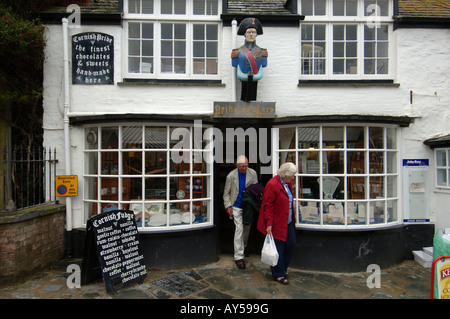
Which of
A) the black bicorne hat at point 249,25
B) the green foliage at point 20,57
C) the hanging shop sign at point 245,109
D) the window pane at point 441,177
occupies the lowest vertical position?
the window pane at point 441,177

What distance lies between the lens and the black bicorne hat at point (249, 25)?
17.9 feet

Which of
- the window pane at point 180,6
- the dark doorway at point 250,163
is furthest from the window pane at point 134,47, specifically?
the dark doorway at point 250,163

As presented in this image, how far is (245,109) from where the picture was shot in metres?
5.63

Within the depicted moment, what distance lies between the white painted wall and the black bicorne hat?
35 centimetres

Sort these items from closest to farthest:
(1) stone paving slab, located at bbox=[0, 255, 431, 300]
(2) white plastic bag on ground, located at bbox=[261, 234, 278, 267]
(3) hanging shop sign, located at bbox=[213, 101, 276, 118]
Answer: (1) stone paving slab, located at bbox=[0, 255, 431, 300] → (2) white plastic bag on ground, located at bbox=[261, 234, 278, 267] → (3) hanging shop sign, located at bbox=[213, 101, 276, 118]

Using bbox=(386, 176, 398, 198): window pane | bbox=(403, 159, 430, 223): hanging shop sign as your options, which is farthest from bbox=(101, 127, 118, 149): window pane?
bbox=(403, 159, 430, 223): hanging shop sign

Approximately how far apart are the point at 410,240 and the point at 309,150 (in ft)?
8.89

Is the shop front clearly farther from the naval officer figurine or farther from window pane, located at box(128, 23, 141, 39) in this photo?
window pane, located at box(128, 23, 141, 39)

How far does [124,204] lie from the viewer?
547cm

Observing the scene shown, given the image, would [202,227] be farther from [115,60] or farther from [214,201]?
[115,60]

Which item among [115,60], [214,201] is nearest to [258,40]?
[115,60]

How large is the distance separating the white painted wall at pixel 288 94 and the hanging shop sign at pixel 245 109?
0.27m

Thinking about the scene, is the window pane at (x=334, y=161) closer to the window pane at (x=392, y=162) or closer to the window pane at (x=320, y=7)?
the window pane at (x=392, y=162)

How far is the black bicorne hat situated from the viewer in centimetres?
547
